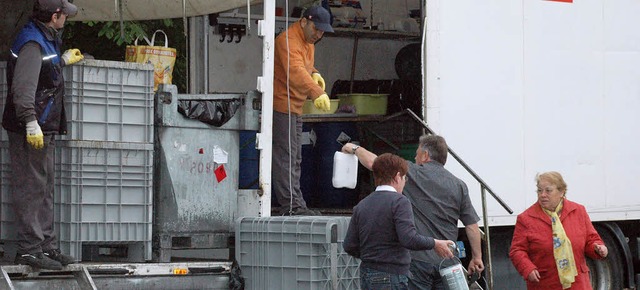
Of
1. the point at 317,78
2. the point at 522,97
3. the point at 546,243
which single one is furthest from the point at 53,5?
the point at 522,97

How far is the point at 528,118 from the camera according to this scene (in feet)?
33.0

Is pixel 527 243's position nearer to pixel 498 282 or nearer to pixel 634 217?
pixel 498 282

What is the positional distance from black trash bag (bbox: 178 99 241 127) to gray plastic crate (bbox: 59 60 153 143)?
13.7 inches

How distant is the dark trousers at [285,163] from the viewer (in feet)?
29.6

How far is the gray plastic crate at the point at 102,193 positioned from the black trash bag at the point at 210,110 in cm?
44

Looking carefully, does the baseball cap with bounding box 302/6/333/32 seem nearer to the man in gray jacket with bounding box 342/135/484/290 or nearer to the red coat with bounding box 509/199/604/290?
the man in gray jacket with bounding box 342/135/484/290

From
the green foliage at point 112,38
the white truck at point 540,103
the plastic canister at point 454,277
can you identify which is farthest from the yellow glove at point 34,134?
the green foliage at point 112,38

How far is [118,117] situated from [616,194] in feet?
15.0

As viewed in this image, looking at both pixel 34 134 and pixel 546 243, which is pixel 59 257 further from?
pixel 546 243

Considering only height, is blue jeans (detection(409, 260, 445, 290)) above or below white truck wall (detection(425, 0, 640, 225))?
below

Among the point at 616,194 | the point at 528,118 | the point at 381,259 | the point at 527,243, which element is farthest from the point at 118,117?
the point at 616,194

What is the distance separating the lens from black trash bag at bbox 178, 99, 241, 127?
8516 mm

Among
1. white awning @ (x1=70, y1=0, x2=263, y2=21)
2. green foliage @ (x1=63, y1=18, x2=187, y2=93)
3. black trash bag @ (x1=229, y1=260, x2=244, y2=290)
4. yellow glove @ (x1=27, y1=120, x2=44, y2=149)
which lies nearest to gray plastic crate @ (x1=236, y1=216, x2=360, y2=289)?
black trash bag @ (x1=229, y1=260, x2=244, y2=290)

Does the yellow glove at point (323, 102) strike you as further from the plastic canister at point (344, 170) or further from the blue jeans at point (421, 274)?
the blue jeans at point (421, 274)
